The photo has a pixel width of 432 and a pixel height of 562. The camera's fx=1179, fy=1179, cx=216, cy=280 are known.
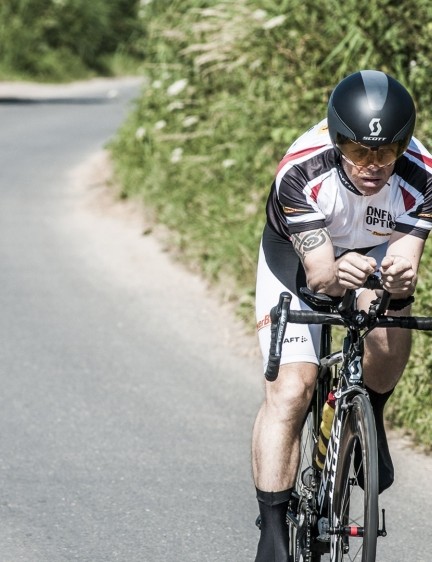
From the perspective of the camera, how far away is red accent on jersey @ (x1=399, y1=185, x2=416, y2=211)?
13.1 feet

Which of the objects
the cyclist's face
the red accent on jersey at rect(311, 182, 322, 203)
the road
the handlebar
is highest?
the cyclist's face

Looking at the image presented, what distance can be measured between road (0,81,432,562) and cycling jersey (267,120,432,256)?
150 cm

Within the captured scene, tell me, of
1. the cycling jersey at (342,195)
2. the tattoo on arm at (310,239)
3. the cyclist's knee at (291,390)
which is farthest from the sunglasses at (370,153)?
the cyclist's knee at (291,390)

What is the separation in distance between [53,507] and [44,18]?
36.0 meters

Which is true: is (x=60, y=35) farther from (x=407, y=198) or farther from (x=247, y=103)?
(x=407, y=198)

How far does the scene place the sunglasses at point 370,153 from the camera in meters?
3.73

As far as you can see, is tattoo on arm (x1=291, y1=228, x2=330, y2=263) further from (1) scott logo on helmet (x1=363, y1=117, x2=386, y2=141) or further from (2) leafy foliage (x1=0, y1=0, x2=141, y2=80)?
(2) leafy foliage (x1=0, y1=0, x2=141, y2=80)

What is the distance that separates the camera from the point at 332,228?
4094mm

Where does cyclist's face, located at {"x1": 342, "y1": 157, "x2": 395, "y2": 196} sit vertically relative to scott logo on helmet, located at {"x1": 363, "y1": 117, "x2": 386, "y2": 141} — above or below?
→ below

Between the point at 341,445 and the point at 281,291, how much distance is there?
0.68 metres

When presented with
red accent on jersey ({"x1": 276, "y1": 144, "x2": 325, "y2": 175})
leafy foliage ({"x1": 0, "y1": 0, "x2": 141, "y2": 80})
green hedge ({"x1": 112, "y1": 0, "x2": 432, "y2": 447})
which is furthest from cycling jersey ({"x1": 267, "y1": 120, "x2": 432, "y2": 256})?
leafy foliage ({"x1": 0, "y1": 0, "x2": 141, "y2": 80})

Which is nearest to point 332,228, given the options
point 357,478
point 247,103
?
Result: point 357,478

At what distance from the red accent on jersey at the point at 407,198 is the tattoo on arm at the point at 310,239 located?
1.09 feet

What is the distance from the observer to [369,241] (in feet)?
13.6
